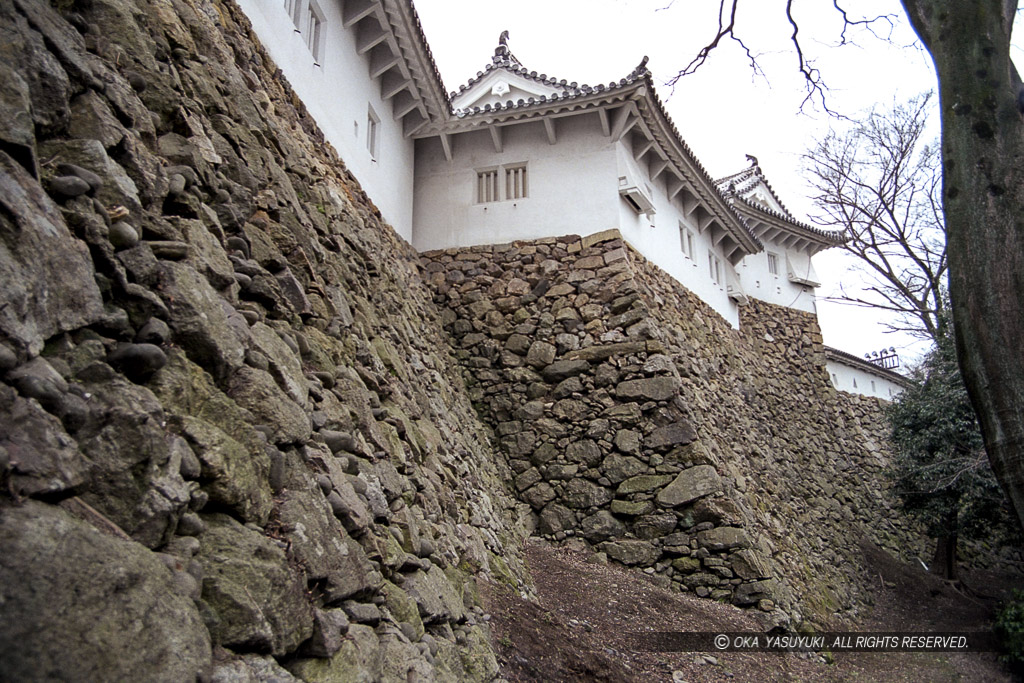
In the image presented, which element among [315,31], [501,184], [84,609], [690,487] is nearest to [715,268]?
[501,184]

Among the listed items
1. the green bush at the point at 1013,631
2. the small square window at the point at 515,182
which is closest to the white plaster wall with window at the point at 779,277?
the small square window at the point at 515,182

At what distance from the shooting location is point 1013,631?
9.85 metres

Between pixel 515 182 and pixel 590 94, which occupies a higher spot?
pixel 590 94

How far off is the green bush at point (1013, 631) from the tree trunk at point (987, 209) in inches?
306

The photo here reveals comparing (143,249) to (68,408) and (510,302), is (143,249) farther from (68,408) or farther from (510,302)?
(510,302)

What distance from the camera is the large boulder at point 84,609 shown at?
1686mm

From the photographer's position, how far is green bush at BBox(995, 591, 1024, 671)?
9.71 meters

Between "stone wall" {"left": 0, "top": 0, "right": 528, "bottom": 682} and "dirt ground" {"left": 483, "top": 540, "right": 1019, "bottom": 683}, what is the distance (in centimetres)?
53

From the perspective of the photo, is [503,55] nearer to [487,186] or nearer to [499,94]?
[499,94]

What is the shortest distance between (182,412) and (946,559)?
55.9 feet

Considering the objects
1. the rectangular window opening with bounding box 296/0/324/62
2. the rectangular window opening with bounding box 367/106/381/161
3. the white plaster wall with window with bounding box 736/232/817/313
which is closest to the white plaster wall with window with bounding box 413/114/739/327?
the rectangular window opening with bounding box 367/106/381/161

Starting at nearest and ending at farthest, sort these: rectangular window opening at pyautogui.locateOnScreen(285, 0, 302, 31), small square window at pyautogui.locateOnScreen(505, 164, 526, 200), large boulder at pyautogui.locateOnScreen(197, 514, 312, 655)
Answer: large boulder at pyautogui.locateOnScreen(197, 514, 312, 655) → rectangular window opening at pyautogui.locateOnScreen(285, 0, 302, 31) → small square window at pyautogui.locateOnScreen(505, 164, 526, 200)

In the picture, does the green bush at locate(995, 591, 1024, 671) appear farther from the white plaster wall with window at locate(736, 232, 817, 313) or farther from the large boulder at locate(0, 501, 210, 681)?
the large boulder at locate(0, 501, 210, 681)

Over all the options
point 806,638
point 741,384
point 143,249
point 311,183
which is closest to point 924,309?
point 741,384
